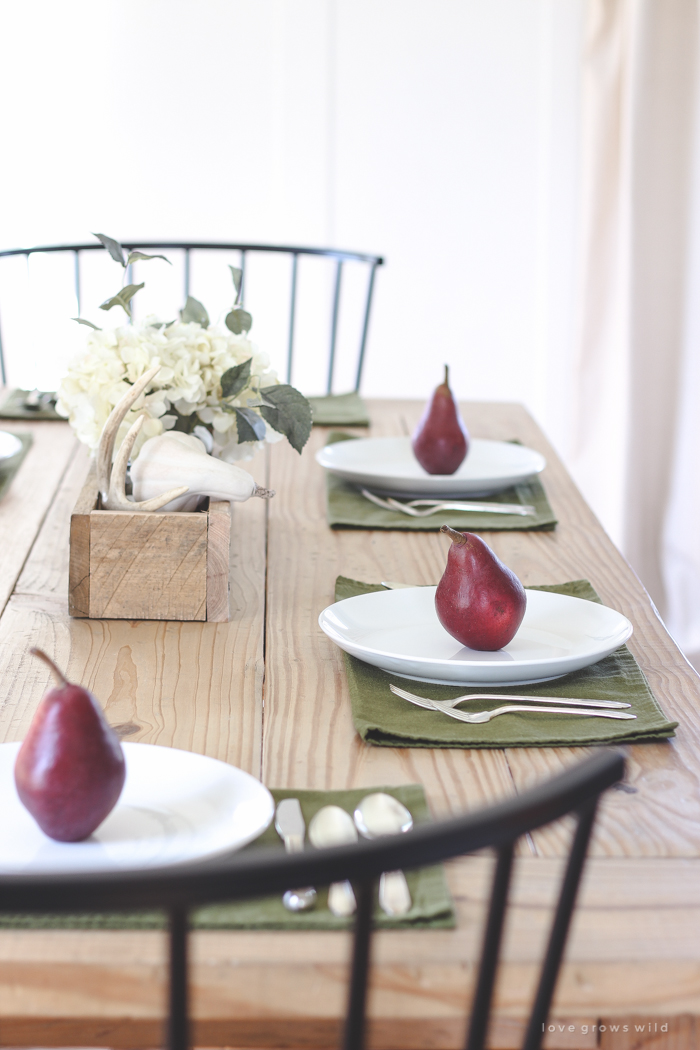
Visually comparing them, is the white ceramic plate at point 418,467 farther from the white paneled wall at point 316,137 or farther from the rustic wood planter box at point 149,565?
the white paneled wall at point 316,137

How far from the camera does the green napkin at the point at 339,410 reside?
1730 millimetres

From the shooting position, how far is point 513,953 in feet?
1.82

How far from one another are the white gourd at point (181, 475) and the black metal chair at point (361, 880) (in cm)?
67

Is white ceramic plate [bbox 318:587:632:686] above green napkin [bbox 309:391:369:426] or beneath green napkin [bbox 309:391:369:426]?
beneath

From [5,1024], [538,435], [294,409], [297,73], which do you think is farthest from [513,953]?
[297,73]

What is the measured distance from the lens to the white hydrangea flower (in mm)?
1111

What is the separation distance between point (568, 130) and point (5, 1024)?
295cm

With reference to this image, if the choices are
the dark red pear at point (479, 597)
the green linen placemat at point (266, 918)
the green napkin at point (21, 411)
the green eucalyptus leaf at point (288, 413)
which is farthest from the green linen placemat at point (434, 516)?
the green linen placemat at point (266, 918)

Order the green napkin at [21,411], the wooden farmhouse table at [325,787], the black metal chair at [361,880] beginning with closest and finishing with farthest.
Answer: the black metal chair at [361,880]
the wooden farmhouse table at [325,787]
the green napkin at [21,411]

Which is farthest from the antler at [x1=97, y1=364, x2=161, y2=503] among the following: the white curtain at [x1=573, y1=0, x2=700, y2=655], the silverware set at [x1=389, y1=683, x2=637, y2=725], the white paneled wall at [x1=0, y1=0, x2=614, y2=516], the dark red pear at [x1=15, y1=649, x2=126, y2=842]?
the white curtain at [x1=573, y1=0, x2=700, y2=655]

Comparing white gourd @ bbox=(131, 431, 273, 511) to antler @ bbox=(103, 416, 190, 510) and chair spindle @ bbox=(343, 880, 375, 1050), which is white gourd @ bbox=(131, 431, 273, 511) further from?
chair spindle @ bbox=(343, 880, 375, 1050)

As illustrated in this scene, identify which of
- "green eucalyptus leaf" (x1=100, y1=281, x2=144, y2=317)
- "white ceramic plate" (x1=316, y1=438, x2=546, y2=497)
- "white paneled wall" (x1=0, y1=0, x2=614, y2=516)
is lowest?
"white ceramic plate" (x1=316, y1=438, x2=546, y2=497)

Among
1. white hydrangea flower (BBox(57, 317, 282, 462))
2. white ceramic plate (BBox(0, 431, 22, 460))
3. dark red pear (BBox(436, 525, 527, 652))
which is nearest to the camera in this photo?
dark red pear (BBox(436, 525, 527, 652))

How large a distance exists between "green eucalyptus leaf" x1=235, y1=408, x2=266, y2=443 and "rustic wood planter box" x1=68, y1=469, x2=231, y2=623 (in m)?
0.15
